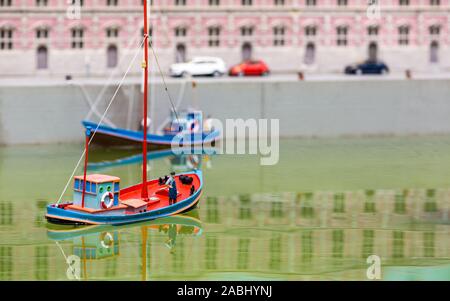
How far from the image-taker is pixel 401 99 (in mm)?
56906

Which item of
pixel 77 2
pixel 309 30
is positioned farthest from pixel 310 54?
pixel 77 2

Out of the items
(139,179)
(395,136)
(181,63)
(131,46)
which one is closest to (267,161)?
(139,179)

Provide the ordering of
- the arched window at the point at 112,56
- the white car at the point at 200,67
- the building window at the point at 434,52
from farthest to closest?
the building window at the point at 434,52 < the arched window at the point at 112,56 < the white car at the point at 200,67

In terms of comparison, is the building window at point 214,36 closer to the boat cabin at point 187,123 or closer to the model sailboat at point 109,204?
the boat cabin at point 187,123

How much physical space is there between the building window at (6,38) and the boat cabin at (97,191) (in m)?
31.5

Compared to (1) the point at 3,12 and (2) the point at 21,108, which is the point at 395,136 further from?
(1) the point at 3,12

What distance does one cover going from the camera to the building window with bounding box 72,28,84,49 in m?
66.2

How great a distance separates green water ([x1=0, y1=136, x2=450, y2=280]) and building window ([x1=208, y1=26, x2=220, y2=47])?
1919 centimetres

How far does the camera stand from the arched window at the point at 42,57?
6619cm

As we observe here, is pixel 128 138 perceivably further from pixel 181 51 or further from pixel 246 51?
pixel 246 51

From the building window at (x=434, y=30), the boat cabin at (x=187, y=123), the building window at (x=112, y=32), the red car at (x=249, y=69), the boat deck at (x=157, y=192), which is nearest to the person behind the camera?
the boat deck at (x=157, y=192)

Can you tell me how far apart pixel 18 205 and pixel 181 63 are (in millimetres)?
25305

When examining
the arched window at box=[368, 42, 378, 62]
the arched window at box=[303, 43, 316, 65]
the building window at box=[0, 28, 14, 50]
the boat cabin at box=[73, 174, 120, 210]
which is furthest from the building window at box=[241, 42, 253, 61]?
the boat cabin at box=[73, 174, 120, 210]

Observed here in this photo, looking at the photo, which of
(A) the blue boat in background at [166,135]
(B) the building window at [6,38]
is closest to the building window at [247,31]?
(B) the building window at [6,38]
